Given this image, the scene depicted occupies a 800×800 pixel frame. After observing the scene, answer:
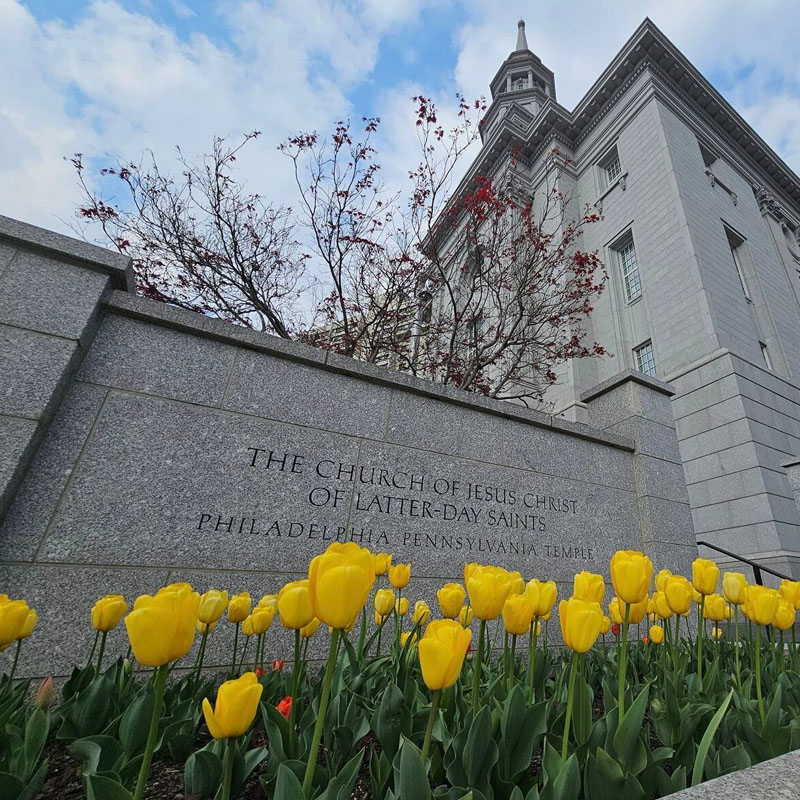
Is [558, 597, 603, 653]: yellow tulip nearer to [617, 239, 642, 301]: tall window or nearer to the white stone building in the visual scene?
the white stone building

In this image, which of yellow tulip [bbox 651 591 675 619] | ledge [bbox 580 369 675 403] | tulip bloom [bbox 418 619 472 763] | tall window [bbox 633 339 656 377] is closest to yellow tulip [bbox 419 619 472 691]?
tulip bloom [bbox 418 619 472 763]

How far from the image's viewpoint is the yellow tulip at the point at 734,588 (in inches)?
85.9

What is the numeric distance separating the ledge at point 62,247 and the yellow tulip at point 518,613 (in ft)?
11.7

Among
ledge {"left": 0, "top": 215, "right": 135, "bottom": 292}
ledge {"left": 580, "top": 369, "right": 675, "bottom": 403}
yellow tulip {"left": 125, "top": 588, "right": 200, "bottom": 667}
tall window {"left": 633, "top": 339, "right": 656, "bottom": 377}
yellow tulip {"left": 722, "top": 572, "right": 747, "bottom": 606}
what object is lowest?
yellow tulip {"left": 125, "top": 588, "right": 200, "bottom": 667}

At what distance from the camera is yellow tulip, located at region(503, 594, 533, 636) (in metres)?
1.45

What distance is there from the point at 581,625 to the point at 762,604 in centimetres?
131

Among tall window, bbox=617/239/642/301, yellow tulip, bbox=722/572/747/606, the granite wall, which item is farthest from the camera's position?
tall window, bbox=617/239/642/301

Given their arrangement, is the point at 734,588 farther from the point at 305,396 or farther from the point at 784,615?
the point at 305,396

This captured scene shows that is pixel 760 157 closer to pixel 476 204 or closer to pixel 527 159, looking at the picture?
pixel 527 159

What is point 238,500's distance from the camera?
3248mm

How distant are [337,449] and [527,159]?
22.9 meters

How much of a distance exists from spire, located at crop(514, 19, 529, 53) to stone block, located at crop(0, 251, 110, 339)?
1611 inches

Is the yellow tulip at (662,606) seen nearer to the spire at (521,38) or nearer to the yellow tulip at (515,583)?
the yellow tulip at (515,583)

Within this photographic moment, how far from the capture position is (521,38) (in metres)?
34.9
